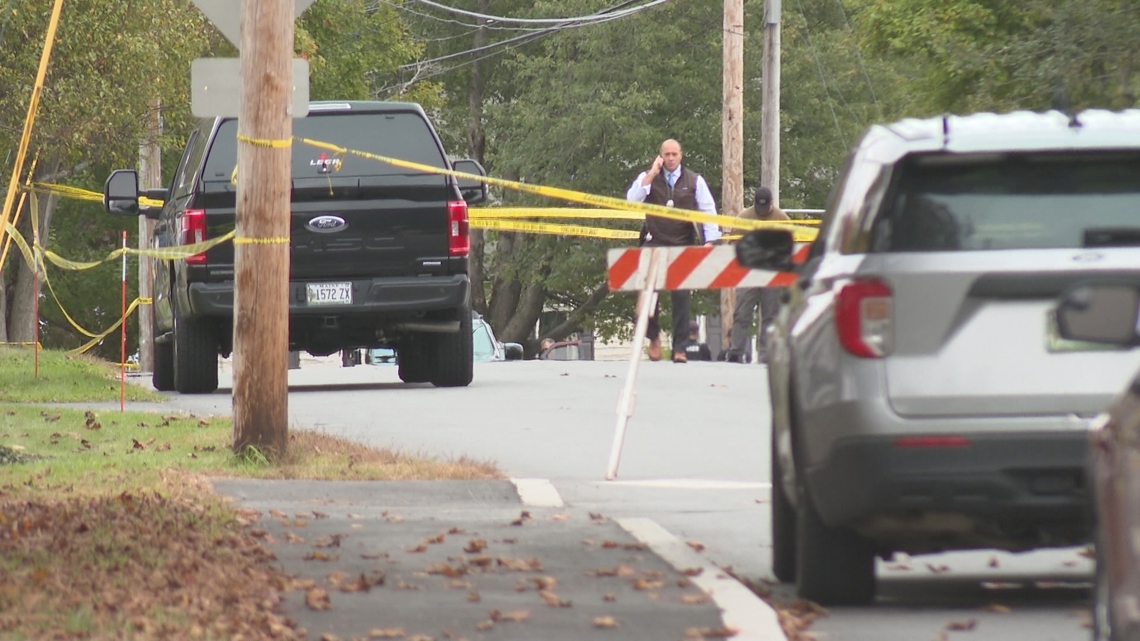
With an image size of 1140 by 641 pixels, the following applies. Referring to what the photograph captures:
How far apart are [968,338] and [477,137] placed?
49918mm

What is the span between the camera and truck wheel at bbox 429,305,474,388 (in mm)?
18641

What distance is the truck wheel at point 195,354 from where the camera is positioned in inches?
719

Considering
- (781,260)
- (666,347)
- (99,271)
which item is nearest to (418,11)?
(99,271)

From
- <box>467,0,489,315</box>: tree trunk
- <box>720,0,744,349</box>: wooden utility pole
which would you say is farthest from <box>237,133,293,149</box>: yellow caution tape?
<box>467,0,489,315</box>: tree trunk

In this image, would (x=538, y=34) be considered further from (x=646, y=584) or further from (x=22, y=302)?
(x=646, y=584)

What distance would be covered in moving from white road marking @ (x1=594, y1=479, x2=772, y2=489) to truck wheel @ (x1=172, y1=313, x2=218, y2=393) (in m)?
7.12

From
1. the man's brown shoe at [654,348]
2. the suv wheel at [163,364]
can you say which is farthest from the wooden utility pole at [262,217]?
the man's brown shoe at [654,348]

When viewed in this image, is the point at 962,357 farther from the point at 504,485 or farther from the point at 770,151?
the point at 770,151

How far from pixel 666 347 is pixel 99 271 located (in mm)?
32827

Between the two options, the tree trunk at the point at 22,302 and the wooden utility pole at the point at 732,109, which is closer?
the wooden utility pole at the point at 732,109

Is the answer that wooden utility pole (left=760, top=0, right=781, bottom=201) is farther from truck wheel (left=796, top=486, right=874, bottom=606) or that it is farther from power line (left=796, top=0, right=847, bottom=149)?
truck wheel (left=796, top=486, right=874, bottom=606)

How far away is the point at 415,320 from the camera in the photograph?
18406 millimetres

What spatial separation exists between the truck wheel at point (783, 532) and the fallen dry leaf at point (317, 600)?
1725 millimetres

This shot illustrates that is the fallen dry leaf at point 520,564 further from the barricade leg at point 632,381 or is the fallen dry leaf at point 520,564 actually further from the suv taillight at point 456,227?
the suv taillight at point 456,227
